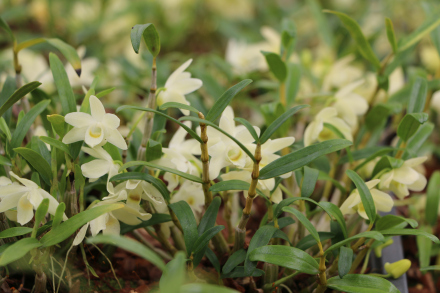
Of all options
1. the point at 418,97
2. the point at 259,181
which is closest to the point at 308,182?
the point at 259,181

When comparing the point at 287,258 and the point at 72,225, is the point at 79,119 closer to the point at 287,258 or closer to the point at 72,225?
the point at 72,225

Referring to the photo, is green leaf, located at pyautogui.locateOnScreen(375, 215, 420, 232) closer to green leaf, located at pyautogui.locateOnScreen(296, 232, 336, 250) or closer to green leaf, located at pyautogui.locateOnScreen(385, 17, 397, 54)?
green leaf, located at pyautogui.locateOnScreen(296, 232, 336, 250)

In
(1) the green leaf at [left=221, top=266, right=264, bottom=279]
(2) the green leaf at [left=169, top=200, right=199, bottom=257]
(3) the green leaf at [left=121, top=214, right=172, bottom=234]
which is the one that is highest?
(2) the green leaf at [left=169, top=200, right=199, bottom=257]

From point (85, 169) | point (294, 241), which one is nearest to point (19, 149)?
point (85, 169)

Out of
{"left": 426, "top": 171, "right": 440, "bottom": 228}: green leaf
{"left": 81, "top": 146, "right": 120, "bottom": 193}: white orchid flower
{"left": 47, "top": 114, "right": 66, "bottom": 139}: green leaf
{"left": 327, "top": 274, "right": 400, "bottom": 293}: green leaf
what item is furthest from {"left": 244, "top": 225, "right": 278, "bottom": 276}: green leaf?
{"left": 426, "top": 171, "right": 440, "bottom": 228}: green leaf

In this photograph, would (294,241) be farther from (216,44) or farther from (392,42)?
(216,44)

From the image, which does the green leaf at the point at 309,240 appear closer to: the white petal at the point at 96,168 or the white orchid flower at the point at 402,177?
the white orchid flower at the point at 402,177

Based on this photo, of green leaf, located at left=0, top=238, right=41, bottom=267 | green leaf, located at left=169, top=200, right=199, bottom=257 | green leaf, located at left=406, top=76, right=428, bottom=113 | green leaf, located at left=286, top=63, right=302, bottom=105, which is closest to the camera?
green leaf, located at left=0, top=238, right=41, bottom=267

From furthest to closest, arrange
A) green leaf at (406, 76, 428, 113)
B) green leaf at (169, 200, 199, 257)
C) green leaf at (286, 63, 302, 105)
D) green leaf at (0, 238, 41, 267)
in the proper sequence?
green leaf at (286, 63, 302, 105) < green leaf at (406, 76, 428, 113) < green leaf at (169, 200, 199, 257) < green leaf at (0, 238, 41, 267)
